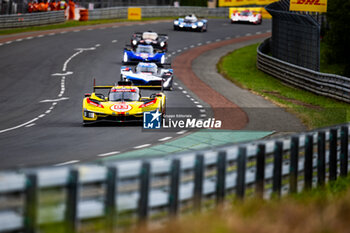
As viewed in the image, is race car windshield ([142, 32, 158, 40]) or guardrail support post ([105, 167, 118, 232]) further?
race car windshield ([142, 32, 158, 40])

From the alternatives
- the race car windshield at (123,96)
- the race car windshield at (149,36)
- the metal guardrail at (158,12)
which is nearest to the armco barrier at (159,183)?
the race car windshield at (123,96)

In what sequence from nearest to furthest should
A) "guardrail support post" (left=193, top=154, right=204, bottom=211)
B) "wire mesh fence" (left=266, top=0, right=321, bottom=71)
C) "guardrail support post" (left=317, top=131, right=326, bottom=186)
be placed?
"guardrail support post" (left=193, top=154, right=204, bottom=211)
"guardrail support post" (left=317, top=131, right=326, bottom=186)
"wire mesh fence" (left=266, top=0, right=321, bottom=71)

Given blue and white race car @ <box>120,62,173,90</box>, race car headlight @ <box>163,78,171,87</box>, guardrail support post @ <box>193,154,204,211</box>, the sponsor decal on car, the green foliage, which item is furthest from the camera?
the green foliage

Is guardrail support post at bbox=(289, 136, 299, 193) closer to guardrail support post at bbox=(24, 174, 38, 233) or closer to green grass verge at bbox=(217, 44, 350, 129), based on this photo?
guardrail support post at bbox=(24, 174, 38, 233)

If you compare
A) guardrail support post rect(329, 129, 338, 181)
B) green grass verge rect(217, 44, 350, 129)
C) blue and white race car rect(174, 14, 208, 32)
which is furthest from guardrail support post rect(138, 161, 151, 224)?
blue and white race car rect(174, 14, 208, 32)

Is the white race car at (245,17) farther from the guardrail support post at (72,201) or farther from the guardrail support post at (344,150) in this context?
the guardrail support post at (72,201)

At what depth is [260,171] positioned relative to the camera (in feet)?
31.8

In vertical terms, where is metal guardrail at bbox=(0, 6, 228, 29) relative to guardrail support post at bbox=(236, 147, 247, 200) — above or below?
above

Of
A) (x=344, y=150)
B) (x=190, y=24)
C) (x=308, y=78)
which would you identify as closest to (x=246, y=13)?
(x=190, y=24)

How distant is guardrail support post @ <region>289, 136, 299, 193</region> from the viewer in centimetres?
1032

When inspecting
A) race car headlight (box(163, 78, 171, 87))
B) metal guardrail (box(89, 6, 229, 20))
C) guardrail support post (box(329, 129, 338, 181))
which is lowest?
race car headlight (box(163, 78, 171, 87))

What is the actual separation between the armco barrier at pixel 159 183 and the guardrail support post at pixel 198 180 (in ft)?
0.04

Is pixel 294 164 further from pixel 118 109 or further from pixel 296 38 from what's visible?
pixel 296 38

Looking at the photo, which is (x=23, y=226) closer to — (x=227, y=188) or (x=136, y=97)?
(x=227, y=188)
